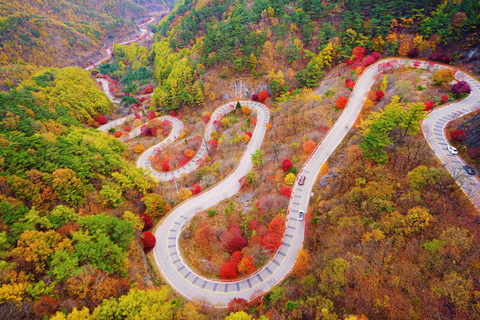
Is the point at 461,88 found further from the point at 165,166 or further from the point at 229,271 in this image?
the point at 165,166

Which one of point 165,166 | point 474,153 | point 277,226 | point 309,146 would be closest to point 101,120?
point 165,166

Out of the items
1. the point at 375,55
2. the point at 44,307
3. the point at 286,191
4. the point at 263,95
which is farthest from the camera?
the point at 263,95

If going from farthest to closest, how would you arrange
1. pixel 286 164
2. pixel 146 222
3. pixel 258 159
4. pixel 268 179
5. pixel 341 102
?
pixel 341 102, pixel 258 159, pixel 268 179, pixel 286 164, pixel 146 222

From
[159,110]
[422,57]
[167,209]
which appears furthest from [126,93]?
[422,57]

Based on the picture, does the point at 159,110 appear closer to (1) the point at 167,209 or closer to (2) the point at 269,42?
(2) the point at 269,42

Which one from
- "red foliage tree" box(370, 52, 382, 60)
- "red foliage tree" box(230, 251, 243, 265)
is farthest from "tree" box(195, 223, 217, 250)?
"red foliage tree" box(370, 52, 382, 60)

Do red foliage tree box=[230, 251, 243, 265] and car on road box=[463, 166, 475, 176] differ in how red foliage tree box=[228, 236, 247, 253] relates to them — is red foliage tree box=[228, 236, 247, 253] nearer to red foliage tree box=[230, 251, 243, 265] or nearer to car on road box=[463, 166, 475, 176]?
red foliage tree box=[230, 251, 243, 265]
